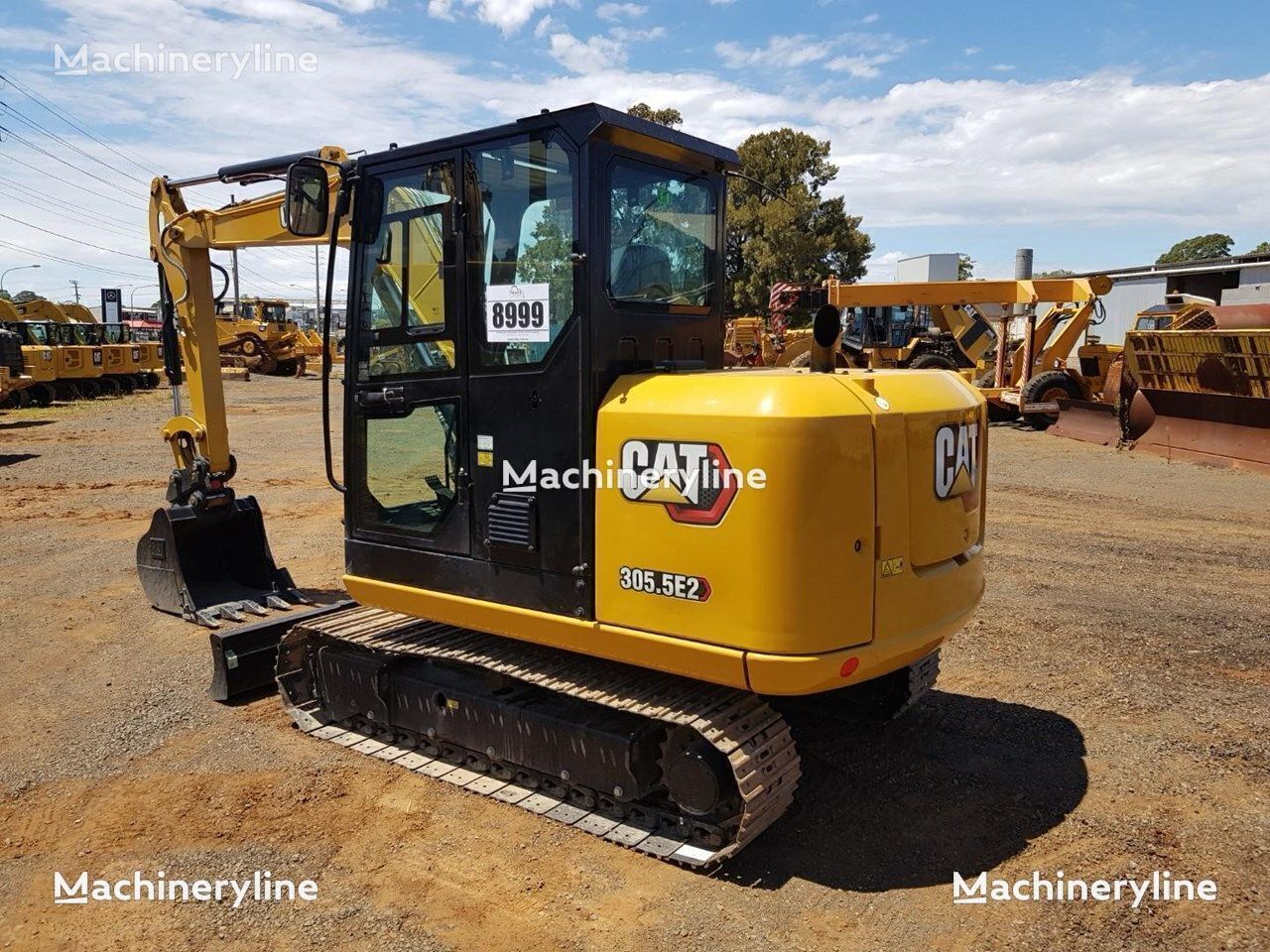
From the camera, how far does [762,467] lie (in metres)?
3.28

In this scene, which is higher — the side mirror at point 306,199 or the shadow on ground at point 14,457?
the side mirror at point 306,199

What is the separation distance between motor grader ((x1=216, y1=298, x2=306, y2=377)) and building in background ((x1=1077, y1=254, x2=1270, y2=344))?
30.3 meters

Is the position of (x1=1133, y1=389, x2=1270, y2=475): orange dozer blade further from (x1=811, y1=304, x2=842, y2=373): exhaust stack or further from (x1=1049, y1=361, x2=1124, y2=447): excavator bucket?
(x1=811, y1=304, x2=842, y2=373): exhaust stack

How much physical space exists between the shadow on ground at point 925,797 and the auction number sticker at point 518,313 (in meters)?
2.37

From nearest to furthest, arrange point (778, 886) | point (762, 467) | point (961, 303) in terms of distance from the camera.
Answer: point (762, 467) → point (778, 886) → point (961, 303)

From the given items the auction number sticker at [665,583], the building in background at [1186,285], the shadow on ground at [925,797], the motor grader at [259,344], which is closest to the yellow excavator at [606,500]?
the auction number sticker at [665,583]

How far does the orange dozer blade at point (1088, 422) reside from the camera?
50.3 feet

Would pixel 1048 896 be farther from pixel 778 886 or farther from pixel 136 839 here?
pixel 136 839

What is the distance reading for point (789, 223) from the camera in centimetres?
3275

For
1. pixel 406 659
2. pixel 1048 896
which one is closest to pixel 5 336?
pixel 406 659

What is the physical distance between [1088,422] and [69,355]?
25.4 meters

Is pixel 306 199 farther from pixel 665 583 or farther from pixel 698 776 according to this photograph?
pixel 698 776

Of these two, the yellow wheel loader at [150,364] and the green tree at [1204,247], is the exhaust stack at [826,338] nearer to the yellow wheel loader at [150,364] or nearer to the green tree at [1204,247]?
the yellow wheel loader at [150,364]

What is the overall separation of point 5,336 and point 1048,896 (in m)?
22.4
